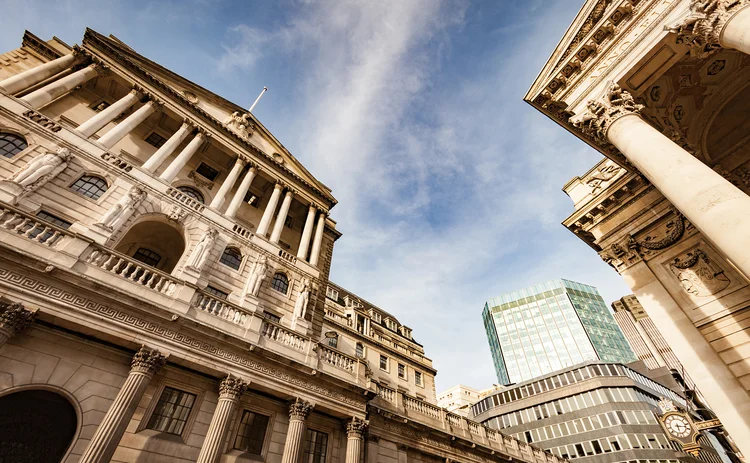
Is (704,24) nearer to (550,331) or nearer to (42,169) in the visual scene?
(42,169)

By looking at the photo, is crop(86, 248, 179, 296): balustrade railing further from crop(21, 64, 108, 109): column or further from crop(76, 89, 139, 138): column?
crop(21, 64, 108, 109): column

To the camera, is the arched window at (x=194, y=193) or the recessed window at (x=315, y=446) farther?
the arched window at (x=194, y=193)

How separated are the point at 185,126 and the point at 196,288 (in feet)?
43.7

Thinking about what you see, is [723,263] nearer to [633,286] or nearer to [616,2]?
[633,286]

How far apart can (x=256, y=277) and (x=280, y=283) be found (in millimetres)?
2188

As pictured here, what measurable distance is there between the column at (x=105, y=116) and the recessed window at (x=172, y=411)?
13075 millimetres

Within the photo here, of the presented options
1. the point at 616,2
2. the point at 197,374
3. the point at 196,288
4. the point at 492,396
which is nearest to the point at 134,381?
the point at 197,374

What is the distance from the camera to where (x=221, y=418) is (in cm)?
1064

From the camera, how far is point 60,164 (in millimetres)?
13461

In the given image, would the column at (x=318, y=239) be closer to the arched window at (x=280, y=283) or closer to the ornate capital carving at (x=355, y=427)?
the arched window at (x=280, y=283)

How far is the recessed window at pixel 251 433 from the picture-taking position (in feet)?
38.3

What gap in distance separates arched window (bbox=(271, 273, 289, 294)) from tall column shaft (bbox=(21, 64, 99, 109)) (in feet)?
44.6

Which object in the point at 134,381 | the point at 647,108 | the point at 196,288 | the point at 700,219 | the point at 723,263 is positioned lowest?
the point at 134,381

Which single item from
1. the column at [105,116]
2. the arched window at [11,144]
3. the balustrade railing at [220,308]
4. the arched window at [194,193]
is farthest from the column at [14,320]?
the arched window at [194,193]
